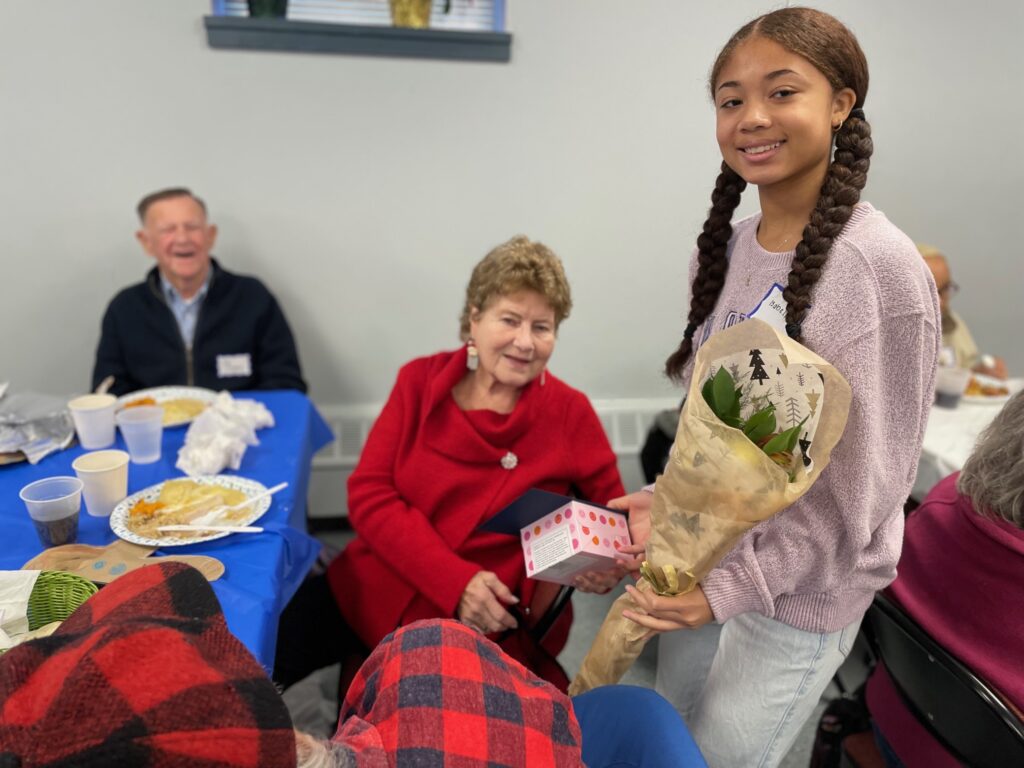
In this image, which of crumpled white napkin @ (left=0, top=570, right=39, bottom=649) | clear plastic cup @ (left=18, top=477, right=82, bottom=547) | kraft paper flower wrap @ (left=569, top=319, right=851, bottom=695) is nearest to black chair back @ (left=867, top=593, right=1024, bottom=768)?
kraft paper flower wrap @ (left=569, top=319, right=851, bottom=695)

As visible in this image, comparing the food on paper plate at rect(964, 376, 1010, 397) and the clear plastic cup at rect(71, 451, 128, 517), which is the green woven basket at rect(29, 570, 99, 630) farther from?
the food on paper plate at rect(964, 376, 1010, 397)

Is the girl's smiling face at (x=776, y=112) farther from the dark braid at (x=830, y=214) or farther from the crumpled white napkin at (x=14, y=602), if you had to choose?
the crumpled white napkin at (x=14, y=602)

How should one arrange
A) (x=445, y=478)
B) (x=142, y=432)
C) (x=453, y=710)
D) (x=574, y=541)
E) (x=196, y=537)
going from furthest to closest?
(x=142, y=432)
(x=445, y=478)
(x=196, y=537)
(x=574, y=541)
(x=453, y=710)

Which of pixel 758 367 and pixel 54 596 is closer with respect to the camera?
pixel 758 367

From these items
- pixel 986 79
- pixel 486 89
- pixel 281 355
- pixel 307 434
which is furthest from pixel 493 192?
pixel 986 79

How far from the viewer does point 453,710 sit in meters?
0.68

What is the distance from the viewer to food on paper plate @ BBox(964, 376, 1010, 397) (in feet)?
7.75

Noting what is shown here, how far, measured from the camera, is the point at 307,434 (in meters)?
2.08

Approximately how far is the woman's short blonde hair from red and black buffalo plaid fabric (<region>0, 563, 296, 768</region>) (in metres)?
1.07

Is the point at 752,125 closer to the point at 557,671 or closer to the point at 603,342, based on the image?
the point at 557,671

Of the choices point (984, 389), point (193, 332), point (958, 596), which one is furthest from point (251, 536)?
point (984, 389)

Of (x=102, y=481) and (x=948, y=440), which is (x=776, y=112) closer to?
(x=102, y=481)

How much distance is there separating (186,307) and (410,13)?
54.2 inches

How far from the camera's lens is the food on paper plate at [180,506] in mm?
1370
